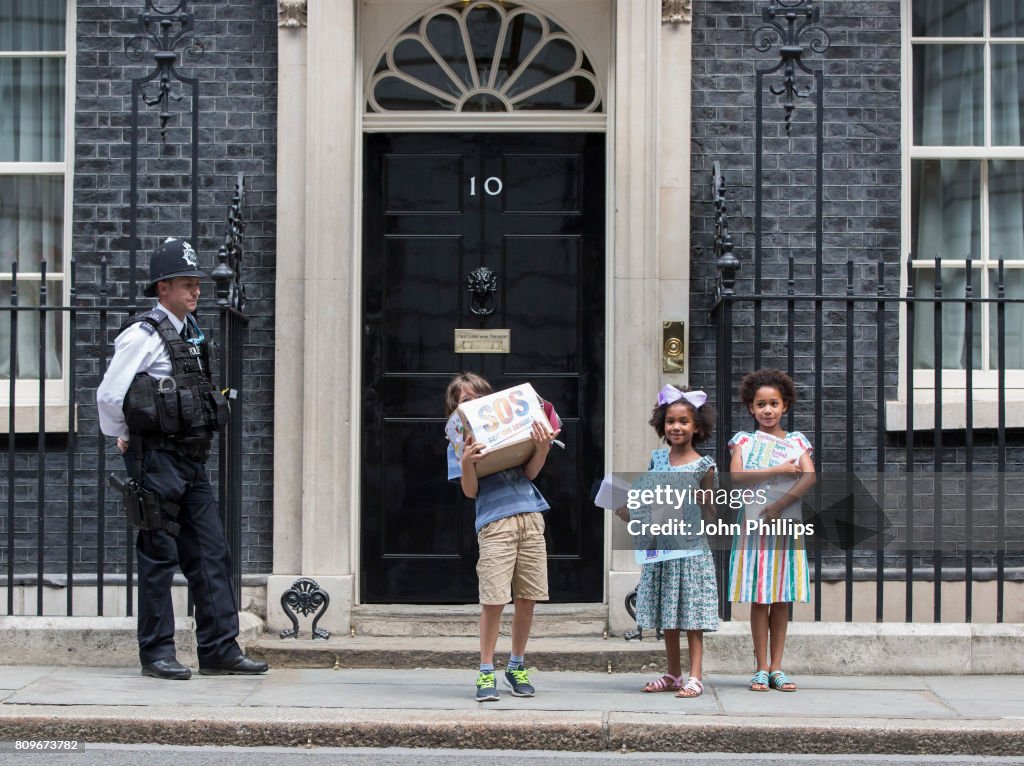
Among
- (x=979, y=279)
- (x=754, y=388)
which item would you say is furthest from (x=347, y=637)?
(x=979, y=279)

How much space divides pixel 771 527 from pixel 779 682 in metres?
0.71

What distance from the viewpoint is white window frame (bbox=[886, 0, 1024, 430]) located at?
27.1ft

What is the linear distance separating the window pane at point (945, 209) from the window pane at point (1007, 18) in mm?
769

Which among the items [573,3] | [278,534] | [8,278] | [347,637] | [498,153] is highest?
[573,3]

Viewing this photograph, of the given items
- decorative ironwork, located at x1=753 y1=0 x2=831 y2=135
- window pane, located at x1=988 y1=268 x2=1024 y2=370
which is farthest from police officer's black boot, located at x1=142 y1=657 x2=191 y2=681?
window pane, located at x1=988 y1=268 x2=1024 y2=370

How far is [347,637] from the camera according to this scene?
26.9 feet

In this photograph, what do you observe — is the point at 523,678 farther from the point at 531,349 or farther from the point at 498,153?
the point at 498,153

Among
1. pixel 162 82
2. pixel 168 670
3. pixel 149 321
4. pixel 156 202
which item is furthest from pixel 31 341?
pixel 168 670

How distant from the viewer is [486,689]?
21.5ft

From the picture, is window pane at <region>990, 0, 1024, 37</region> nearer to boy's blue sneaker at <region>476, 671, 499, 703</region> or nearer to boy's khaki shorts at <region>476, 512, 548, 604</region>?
boy's khaki shorts at <region>476, 512, 548, 604</region>

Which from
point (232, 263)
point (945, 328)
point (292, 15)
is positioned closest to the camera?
point (232, 263)

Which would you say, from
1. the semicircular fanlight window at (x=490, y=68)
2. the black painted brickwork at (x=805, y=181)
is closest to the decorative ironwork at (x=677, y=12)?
the black painted brickwork at (x=805, y=181)

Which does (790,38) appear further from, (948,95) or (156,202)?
(156,202)

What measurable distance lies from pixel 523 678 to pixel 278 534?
6.82 feet
